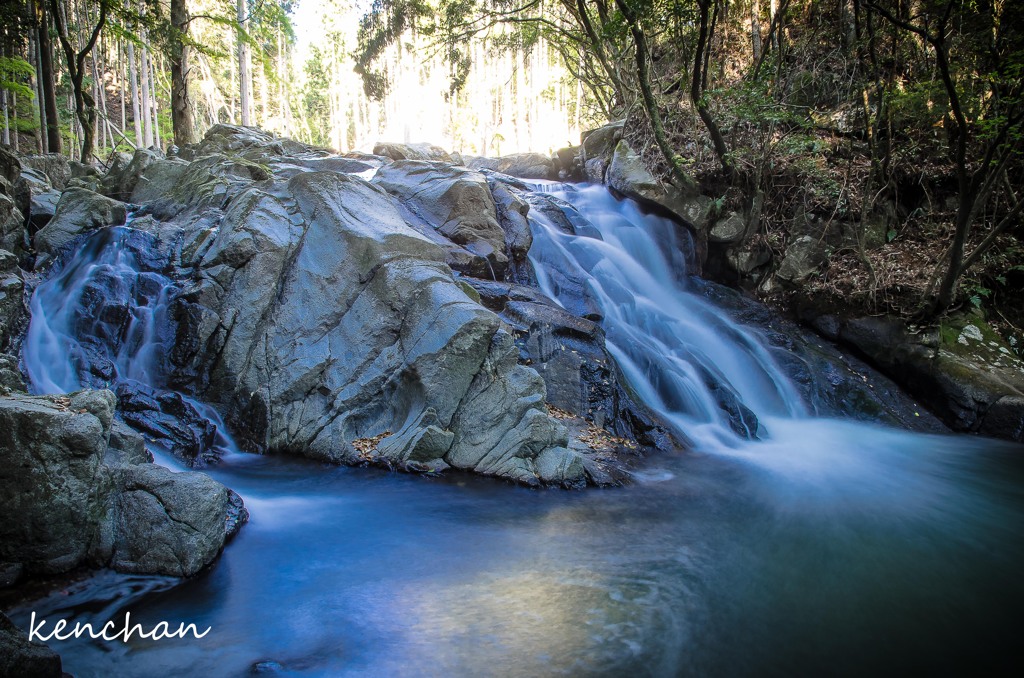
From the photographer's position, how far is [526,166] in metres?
20.4

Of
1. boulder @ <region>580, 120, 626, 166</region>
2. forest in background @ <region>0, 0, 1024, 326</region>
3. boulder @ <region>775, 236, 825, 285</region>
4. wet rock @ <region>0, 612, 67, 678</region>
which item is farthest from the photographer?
boulder @ <region>580, 120, 626, 166</region>

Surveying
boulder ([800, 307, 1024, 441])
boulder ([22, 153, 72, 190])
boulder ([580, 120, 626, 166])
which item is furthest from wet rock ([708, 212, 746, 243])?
boulder ([22, 153, 72, 190])

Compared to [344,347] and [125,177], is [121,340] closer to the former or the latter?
[344,347]

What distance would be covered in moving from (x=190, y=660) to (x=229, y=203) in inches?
307

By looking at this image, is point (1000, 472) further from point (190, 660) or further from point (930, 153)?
point (190, 660)

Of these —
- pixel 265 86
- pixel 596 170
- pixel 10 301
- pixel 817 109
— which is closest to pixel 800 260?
pixel 817 109

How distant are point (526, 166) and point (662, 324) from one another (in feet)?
38.4

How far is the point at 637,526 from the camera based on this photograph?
5.65 m

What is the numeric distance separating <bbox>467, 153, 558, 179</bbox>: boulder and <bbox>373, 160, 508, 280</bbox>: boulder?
336 inches

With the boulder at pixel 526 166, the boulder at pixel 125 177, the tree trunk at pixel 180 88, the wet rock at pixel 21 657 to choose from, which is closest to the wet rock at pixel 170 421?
the wet rock at pixel 21 657

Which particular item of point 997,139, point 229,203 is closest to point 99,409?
point 229,203

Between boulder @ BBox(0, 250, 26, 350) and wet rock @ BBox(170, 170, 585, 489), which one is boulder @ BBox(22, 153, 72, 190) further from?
wet rock @ BBox(170, 170, 585, 489)

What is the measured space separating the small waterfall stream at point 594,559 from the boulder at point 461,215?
266cm

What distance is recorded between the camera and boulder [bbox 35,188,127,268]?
8695mm
